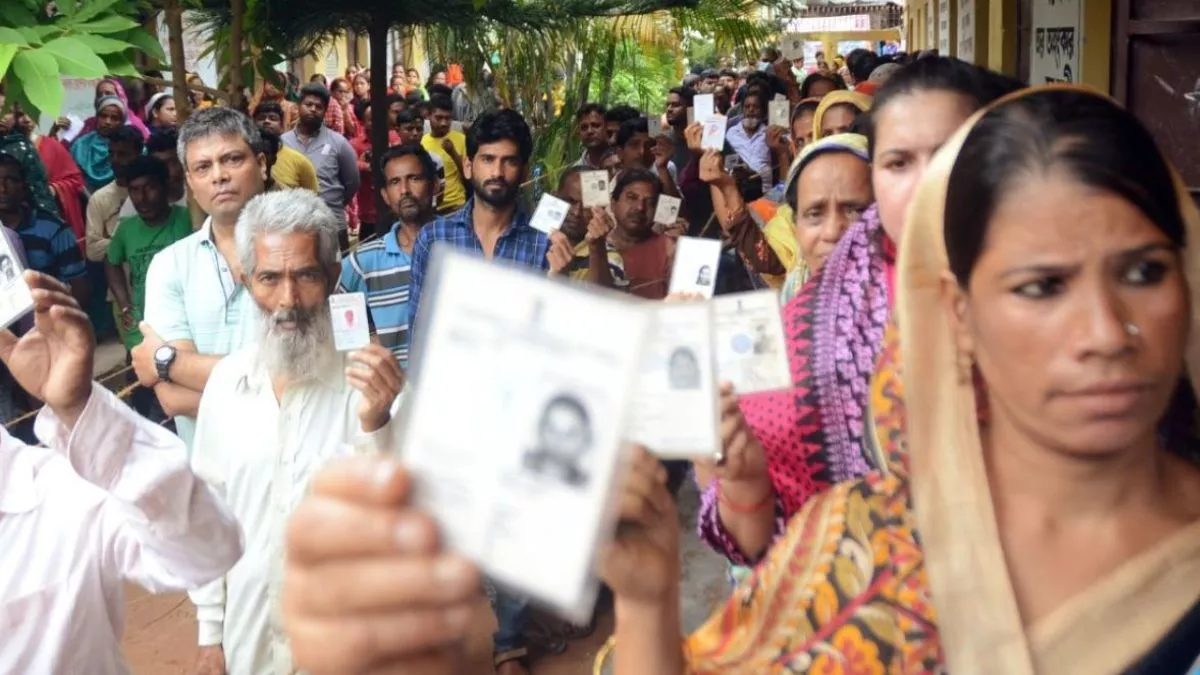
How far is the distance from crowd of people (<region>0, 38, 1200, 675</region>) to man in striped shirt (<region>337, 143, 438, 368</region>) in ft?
0.11

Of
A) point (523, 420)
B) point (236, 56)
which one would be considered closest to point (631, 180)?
point (236, 56)

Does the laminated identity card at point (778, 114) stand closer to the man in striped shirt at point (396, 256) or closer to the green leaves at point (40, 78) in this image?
the man in striped shirt at point (396, 256)

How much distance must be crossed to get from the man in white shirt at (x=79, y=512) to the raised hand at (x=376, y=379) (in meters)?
0.48

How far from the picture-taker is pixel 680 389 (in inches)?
43.9

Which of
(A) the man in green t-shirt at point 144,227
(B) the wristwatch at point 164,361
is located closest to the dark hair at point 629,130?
(A) the man in green t-shirt at point 144,227

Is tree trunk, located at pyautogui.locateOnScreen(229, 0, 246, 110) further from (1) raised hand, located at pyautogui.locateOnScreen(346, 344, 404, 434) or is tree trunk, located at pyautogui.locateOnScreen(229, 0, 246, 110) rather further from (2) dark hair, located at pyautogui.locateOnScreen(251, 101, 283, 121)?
(2) dark hair, located at pyautogui.locateOnScreen(251, 101, 283, 121)

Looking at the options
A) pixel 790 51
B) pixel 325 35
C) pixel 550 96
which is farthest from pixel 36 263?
pixel 790 51

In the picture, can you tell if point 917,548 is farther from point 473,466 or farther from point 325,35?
point 325,35

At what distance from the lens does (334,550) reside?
795 mm

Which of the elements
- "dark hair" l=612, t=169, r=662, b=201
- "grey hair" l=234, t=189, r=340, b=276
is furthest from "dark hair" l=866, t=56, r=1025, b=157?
"dark hair" l=612, t=169, r=662, b=201

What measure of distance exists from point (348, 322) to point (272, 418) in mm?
312

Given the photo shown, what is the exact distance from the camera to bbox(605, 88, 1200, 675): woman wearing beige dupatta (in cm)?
118

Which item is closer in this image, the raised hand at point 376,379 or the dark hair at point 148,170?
the raised hand at point 376,379

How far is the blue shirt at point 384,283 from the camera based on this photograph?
13.1 ft
